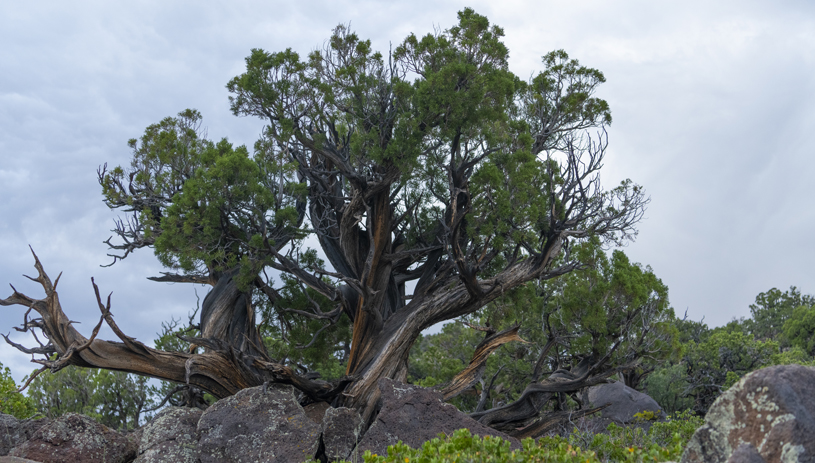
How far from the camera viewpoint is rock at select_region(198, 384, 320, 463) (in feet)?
33.4

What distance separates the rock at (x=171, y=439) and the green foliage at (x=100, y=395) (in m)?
8.59

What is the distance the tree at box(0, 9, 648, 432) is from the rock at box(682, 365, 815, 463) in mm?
7639

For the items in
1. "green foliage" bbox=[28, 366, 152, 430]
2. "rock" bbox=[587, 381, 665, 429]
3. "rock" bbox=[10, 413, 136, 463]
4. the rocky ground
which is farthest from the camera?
"green foliage" bbox=[28, 366, 152, 430]

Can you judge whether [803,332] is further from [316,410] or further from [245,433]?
[245,433]

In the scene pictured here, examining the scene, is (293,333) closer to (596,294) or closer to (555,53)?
(596,294)

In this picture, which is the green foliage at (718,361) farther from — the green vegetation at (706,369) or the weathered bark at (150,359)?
the weathered bark at (150,359)

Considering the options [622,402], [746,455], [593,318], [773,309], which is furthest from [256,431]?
[773,309]

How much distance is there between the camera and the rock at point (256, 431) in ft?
Answer: 33.4

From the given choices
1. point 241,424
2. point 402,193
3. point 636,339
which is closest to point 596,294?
point 636,339

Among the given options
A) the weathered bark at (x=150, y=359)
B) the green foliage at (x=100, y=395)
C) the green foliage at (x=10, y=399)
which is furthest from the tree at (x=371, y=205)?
the green foliage at (x=100, y=395)

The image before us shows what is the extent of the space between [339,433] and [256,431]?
1.39 meters

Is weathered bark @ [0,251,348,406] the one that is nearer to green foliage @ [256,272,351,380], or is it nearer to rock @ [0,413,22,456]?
rock @ [0,413,22,456]

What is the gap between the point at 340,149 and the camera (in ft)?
44.6

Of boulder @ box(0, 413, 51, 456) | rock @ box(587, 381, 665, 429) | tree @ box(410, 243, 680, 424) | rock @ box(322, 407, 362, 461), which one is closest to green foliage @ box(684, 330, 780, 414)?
rock @ box(587, 381, 665, 429)
